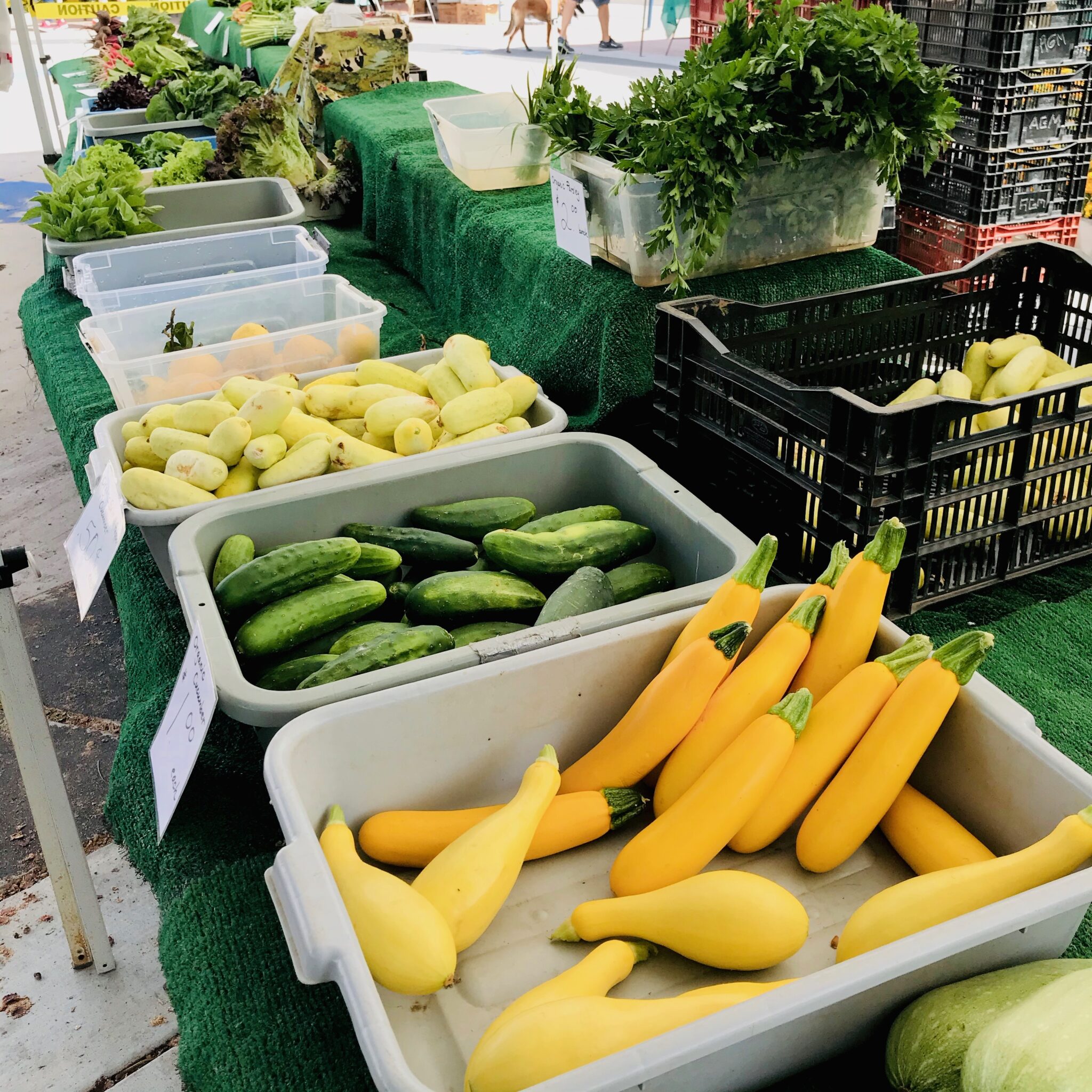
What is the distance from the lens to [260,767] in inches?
44.8

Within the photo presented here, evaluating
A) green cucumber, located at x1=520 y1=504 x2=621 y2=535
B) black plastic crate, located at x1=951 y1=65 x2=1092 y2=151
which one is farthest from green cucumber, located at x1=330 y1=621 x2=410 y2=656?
black plastic crate, located at x1=951 y1=65 x2=1092 y2=151

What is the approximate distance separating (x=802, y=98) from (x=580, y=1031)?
4.26ft

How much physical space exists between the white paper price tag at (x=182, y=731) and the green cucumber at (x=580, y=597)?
35cm

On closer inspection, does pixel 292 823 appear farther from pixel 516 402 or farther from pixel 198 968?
pixel 516 402

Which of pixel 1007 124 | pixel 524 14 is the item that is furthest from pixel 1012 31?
pixel 524 14

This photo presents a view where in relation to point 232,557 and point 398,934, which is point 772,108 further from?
point 398,934

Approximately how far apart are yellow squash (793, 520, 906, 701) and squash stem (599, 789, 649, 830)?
197 mm

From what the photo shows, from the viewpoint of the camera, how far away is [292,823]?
0.78m

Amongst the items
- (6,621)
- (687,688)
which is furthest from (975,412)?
(6,621)

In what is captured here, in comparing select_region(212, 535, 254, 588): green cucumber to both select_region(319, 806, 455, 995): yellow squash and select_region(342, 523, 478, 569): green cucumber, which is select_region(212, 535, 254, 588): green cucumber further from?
select_region(319, 806, 455, 995): yellow squash

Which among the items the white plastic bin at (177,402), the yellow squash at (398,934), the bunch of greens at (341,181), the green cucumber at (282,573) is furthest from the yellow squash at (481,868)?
the bunch of greens at (341,181)

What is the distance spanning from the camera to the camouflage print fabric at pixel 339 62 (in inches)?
125

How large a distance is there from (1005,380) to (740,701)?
0.78 meters

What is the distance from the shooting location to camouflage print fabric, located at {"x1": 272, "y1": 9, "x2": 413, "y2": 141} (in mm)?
3188
